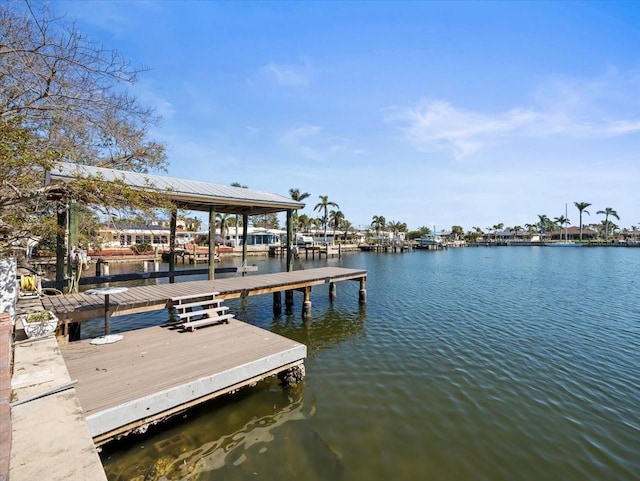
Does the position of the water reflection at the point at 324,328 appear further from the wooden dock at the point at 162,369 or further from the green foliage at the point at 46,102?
the green foliage at the point at 46,102

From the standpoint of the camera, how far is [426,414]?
246 inches

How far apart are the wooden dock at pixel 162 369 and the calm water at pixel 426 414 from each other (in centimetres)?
79

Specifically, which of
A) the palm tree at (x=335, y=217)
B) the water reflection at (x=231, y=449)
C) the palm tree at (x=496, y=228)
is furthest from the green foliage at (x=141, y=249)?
the palm tree at (x=496, y=228)

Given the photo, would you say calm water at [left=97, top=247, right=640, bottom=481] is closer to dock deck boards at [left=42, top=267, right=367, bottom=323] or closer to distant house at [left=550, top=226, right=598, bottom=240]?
dock deck boards at [left=42, top=267, right=367, bottom=323]

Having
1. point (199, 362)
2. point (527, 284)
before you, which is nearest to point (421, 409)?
point (199, 362)

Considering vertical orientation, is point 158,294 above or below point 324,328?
above

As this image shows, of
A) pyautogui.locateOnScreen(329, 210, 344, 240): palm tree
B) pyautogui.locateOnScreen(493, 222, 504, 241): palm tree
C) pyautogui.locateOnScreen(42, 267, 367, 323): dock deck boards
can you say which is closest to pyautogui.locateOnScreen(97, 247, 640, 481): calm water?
pyautogui.locateOnScreen(42, 267, 367, 323): dock deck boards

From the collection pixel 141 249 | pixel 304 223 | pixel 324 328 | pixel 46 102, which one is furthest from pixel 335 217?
pixel 46 102

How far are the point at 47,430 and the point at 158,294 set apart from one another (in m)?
6.51

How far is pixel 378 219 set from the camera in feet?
284

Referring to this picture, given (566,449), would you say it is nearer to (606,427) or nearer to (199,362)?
(606,427)

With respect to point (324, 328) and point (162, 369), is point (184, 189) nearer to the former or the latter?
point (324, 328)

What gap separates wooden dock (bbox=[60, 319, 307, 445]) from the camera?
14.4ft

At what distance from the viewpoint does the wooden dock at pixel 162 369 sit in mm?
4383
